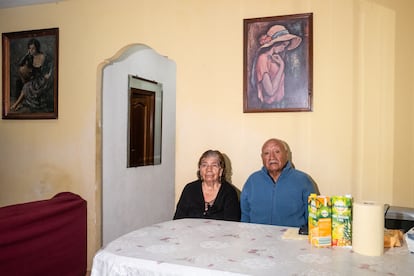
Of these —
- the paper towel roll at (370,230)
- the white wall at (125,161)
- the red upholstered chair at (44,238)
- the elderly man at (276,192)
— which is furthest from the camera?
the white wall at (125,161)

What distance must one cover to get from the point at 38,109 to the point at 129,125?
36.8 inches

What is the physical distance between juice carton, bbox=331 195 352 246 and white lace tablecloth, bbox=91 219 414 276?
0.04 meters

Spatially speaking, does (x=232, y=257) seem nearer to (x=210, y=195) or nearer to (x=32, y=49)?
(x=210, y=195)

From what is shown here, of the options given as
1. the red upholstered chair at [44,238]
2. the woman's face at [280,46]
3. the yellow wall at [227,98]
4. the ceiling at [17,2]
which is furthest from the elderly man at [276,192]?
the ceiling at [17,2]

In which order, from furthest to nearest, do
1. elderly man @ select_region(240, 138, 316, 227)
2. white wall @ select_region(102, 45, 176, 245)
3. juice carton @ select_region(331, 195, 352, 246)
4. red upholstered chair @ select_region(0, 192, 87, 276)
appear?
white wall @ select_region(102, 45, 176, 245)
elderly man @ select_region(240, 138, 316, 227)
red upholstered chair @ select_region(0, 192, 87, 276)
juice carton @ select_region(331, 195, 352, 246)

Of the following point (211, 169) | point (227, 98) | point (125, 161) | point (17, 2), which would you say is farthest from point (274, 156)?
point (17, 2)

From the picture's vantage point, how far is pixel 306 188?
240 cm

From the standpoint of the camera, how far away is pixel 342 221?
1.40 m

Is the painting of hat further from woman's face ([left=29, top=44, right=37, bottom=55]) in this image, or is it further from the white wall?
woman's face ([left=29, top=44, right=37, bottom=55])

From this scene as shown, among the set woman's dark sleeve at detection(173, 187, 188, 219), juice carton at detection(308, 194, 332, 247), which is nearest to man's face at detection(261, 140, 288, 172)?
woman's dark sleeve at detection(173, 187, 188, 219)

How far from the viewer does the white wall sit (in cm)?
345

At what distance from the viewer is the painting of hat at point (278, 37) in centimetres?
257

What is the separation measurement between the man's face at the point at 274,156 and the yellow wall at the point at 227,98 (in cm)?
17

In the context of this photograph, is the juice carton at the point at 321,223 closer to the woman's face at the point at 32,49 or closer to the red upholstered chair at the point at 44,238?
the red upholstered chair at the point at 44,238
